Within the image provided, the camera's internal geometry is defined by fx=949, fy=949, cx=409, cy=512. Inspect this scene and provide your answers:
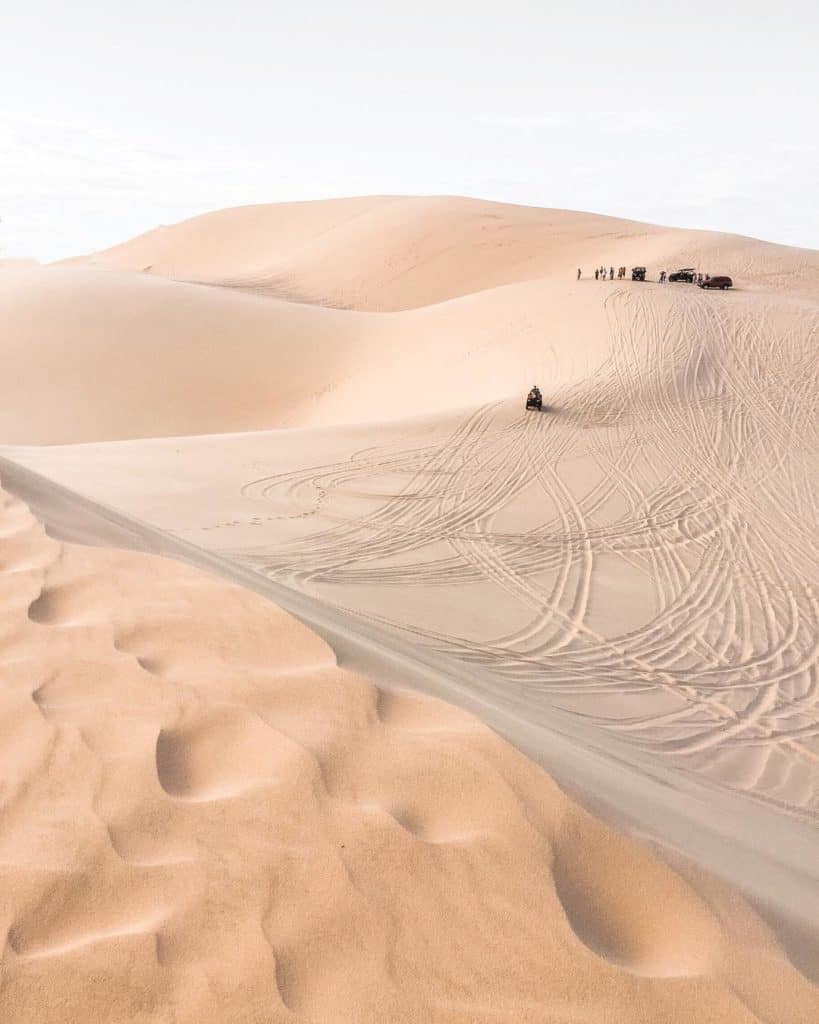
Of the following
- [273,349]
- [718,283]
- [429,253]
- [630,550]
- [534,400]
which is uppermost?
[429,253]

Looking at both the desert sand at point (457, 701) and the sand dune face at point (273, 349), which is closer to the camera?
the desert sand at point (457, 701)

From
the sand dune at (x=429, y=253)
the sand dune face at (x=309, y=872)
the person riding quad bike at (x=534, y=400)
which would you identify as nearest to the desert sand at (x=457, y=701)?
the sand dune face at (x=309, y=872)

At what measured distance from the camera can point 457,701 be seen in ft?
10.0

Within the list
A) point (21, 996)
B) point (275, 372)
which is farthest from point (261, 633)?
point (275, 372)

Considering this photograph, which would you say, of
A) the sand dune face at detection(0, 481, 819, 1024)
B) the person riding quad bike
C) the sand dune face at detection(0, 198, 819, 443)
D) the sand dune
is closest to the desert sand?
the sand dune face at detection(0, 481, 819, 1024)

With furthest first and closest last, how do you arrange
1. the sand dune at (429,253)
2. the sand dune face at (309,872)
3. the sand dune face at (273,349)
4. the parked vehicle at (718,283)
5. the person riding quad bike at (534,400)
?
the sand dune at (429,253) < the parked vehicle at (718,283) < the sand dune face at (273,349) < the person riding quad bike at (534,400) < the sand dune face at (309,872)

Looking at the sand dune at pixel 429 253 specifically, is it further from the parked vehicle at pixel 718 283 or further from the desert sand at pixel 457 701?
the desert sand at pixel 457 701

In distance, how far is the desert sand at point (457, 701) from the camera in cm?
182

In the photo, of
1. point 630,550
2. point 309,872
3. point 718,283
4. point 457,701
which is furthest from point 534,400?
point 309,872

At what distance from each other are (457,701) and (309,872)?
44.3 inches

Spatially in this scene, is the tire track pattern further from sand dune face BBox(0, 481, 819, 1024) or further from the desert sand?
sand dune face BBox(0, 481, 819, 1024)

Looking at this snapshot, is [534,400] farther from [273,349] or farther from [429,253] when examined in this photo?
[429,253]

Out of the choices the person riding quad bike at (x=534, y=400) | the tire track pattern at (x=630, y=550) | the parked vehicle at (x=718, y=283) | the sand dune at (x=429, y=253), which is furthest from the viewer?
the sand dune at (x=429, y=253)

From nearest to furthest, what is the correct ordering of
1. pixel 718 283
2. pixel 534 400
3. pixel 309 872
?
pixel 309 872 < pixel 534 400 < pixel 718 283
